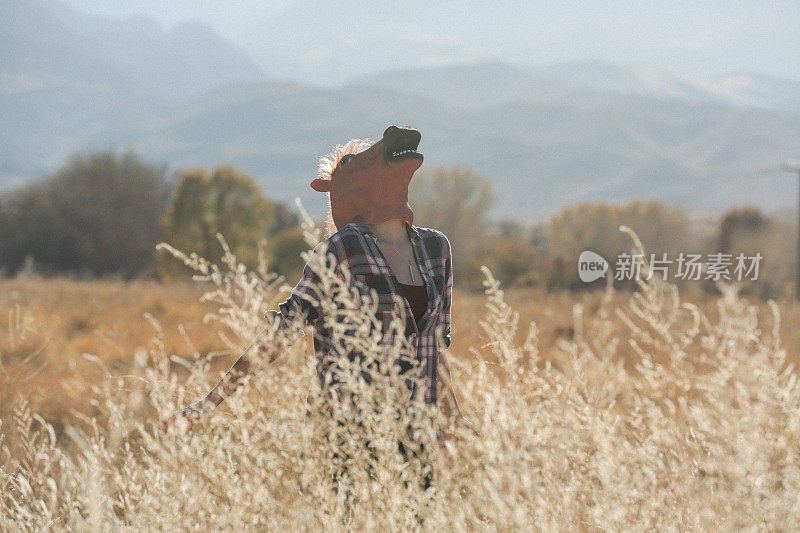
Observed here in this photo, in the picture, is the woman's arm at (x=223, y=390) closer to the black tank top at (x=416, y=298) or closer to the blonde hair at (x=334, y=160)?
the black tank top at (x=416, y=298)

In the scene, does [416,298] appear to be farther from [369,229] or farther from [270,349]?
[270,349]

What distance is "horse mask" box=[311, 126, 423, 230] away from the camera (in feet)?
8.71

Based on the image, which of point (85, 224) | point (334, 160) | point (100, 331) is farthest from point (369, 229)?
point (85, 224)

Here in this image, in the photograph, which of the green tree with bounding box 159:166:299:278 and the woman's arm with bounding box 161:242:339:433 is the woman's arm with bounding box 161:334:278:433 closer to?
the woman's arm with bounding box 161:242:339:433

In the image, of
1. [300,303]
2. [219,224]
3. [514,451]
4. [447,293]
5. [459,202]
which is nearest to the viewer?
[514,451]

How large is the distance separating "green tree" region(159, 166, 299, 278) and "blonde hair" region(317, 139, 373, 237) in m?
29.1

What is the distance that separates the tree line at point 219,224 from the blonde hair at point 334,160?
24.8 m

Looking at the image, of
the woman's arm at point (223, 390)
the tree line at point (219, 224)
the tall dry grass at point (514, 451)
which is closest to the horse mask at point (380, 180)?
the tall dry grass at point (514, 451)

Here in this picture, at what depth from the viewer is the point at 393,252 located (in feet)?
8.62

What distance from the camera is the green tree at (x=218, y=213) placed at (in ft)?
107

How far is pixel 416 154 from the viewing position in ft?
8.66

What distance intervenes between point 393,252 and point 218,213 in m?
32.3

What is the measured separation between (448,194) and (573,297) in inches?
1071

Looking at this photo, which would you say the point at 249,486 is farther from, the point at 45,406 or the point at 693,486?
the point at 45,406
